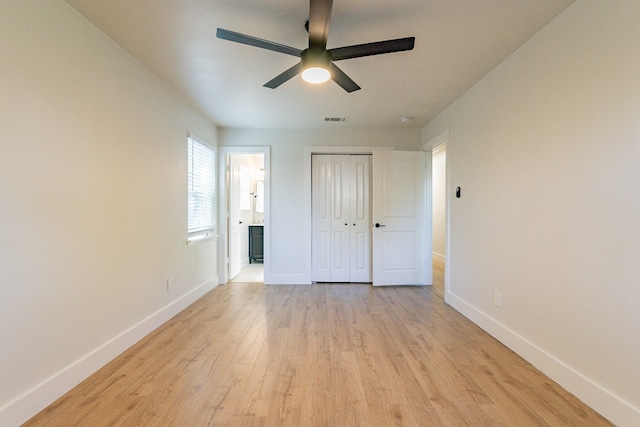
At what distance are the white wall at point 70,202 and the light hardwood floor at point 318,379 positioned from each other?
252 millimetres

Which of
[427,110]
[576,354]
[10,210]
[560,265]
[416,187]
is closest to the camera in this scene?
[10,210]

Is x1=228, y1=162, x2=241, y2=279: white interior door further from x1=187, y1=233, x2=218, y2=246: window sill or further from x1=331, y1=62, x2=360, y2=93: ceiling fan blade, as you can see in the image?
x1=331, y1=62, x2=360, y2=93: ceiling fan blade

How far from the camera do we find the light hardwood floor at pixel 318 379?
5.01ft

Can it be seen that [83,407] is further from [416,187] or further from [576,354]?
[416,187]

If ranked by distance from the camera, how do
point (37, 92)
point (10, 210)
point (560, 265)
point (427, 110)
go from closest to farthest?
point (10, 210) → point (37, 92) → point (560, 265) → point (427, 110)

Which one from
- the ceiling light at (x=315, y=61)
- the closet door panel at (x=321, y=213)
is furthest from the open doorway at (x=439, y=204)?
the ceiling light at (x=315, y=61)

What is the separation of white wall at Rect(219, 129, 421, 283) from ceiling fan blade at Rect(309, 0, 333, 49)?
2570 mm

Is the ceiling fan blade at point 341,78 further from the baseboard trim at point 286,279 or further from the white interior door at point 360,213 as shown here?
the baseboard trim at point 286,279

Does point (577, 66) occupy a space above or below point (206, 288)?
above

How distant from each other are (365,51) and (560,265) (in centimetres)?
188

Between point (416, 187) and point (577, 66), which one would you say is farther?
point (416, 187)

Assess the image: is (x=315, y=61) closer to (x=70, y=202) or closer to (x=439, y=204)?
(x=70, y=202)

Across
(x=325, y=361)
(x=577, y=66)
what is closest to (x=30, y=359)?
(x=325, y=361)

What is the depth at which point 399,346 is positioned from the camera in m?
2.33
